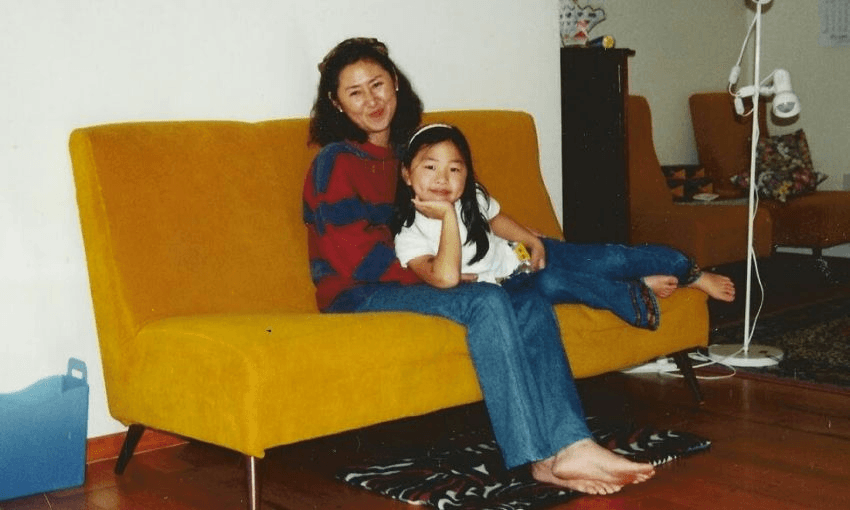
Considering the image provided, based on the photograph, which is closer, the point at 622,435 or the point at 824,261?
the point at 622,435

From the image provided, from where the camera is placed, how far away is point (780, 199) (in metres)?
5.28

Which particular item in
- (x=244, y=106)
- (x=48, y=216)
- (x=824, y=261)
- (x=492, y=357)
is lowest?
(x=824, y=261)

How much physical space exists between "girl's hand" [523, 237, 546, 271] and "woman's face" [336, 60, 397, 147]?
19.8 inches

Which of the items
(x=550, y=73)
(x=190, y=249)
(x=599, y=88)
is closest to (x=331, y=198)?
(x=190, y=249)

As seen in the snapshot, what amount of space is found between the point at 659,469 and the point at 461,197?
81cm

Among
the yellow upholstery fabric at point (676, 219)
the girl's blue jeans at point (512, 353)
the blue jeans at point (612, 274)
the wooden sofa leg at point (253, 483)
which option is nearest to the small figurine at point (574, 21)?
the yellow upholstery fabric at point (676, 219)

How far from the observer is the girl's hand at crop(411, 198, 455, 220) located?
2.49 metres

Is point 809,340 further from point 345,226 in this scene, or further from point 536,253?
point 345,226

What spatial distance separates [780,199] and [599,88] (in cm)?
170

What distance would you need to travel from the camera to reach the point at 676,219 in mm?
4621

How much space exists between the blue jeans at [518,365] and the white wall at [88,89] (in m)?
0.90

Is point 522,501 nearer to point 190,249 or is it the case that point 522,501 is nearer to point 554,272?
point 554,272

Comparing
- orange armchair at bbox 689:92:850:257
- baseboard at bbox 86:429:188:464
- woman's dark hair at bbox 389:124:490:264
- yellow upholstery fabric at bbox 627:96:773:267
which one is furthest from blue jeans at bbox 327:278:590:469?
orange armchair at bbox 689:92:850:257

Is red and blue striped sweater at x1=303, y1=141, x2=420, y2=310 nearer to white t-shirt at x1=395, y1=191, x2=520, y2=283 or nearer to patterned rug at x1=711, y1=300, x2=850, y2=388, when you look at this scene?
white t-shirt at x1=395, y1=191, x2=520, y2=283
